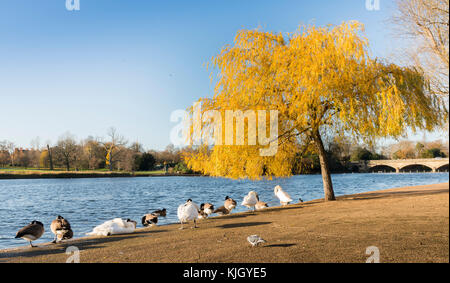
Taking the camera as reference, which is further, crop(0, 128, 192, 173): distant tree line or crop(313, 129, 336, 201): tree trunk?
crop(0, 128, 192, 173): distant tree line

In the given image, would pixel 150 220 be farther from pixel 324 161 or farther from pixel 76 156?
pixel 76 156

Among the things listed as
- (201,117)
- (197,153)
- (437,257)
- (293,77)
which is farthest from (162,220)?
(437,257)

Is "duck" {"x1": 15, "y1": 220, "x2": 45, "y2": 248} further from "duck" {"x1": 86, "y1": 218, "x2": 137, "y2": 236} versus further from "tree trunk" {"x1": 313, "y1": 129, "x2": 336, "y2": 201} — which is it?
"tree trunk" {"x1": 313, "y1": 129, "x2": 336, "y2": 201}

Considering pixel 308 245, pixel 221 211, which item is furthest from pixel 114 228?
pixel 308 245

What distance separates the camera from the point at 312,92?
12.0 metres

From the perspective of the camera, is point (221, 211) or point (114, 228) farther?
point (221, 211)

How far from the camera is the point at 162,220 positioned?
14.6m

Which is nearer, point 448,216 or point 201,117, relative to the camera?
point 448,216

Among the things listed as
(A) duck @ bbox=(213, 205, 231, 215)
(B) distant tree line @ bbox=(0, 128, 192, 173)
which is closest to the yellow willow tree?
(A) duck @ bbox=(213, 205, 231, 215)

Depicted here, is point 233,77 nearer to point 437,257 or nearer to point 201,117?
point 201,117

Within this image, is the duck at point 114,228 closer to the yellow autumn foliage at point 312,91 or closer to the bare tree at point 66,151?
the yellow autumn foliage at point 312,91

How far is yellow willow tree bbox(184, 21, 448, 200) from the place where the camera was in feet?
39.7
